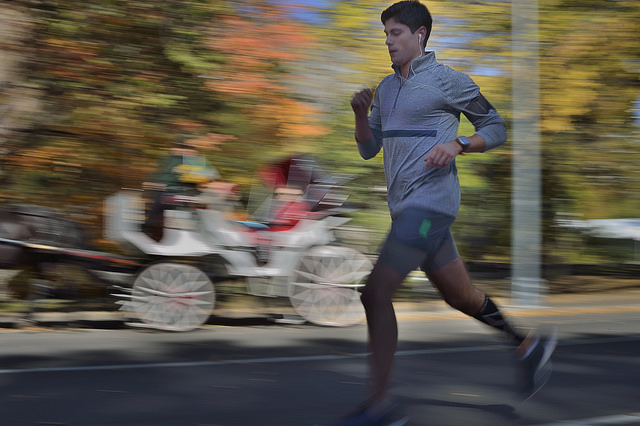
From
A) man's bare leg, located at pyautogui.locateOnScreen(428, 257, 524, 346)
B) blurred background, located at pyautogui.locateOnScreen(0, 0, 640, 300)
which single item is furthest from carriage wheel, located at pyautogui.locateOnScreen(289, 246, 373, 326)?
man's bare leg, located at pyautogui.locateOnScreen(428, 257, 524, 346)

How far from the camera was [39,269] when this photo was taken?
28.0 feet

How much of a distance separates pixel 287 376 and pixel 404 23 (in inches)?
107

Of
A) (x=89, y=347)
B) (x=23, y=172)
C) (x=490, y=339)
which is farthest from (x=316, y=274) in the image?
(x=23, y=172)

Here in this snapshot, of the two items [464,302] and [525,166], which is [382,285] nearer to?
[464,302]

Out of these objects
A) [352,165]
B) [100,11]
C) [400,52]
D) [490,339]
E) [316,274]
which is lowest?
[490,339]

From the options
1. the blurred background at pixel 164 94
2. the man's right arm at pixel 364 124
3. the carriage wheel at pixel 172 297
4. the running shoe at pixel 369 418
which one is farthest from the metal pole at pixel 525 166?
the running shoe at pixel 369 418

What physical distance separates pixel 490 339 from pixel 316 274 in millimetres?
1776

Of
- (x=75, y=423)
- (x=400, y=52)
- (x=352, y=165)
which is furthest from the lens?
(x=352, y=165)

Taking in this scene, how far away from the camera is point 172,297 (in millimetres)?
8148

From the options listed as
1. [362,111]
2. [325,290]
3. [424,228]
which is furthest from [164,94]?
[424,228]

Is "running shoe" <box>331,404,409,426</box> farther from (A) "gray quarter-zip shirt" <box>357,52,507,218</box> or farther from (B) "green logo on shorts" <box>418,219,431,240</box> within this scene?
(A) "gray quarter-zip shirt" <box>357,52,507,218</box>

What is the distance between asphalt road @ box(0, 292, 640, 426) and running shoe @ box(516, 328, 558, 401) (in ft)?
0.61

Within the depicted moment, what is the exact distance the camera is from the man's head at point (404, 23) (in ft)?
13.7

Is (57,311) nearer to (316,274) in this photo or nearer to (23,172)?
(23,172)
